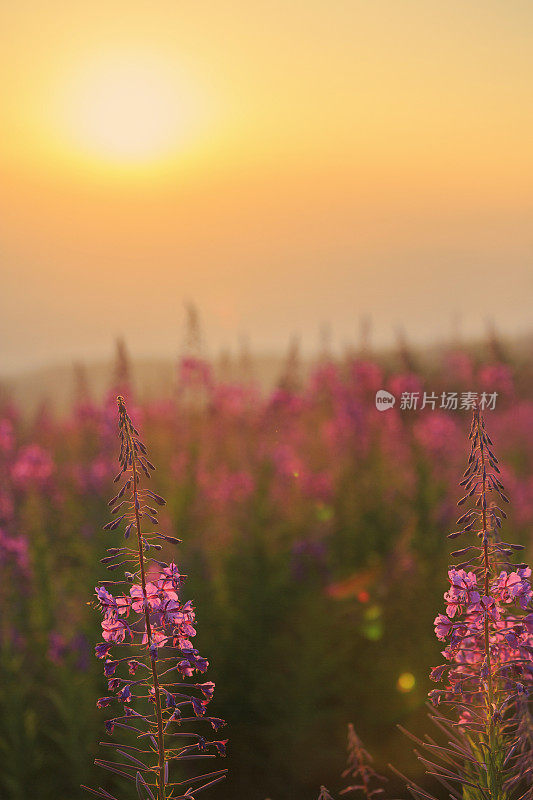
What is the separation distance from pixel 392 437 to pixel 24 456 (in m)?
4.87

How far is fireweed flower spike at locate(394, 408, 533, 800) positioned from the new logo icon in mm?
6982

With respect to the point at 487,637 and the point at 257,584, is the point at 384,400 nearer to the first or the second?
the point at 257,584

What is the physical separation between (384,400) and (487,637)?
753 cm

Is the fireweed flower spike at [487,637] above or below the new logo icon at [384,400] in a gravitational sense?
below

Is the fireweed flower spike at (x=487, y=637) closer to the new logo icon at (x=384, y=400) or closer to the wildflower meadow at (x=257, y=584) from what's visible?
the wildflower meadow at (x=257, y=584)

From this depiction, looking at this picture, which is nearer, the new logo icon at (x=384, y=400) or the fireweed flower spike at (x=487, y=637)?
the fireweed flower spike at (x=487, y=637)

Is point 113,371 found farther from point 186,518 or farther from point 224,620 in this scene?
point 224,620

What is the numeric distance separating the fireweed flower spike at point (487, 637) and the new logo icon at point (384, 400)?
6.98 meters

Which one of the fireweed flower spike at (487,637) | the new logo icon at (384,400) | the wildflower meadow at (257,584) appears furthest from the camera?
the new logo icon at (384,400)

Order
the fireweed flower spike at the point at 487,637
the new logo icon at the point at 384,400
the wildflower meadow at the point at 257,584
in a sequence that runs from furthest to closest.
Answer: the new logo icon at the point at 384,400
the wildflower meadow at the point at 257,584
the fireweed flower spike at the point at 487,637

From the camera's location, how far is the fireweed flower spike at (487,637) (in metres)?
2.33

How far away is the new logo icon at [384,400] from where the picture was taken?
952 cm

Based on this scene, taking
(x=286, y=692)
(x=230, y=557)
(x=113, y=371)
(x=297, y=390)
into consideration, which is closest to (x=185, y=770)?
(x=286, y=692)

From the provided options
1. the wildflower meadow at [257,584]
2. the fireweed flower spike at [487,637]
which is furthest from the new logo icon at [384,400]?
the fireweed flower spike at [487,637]
